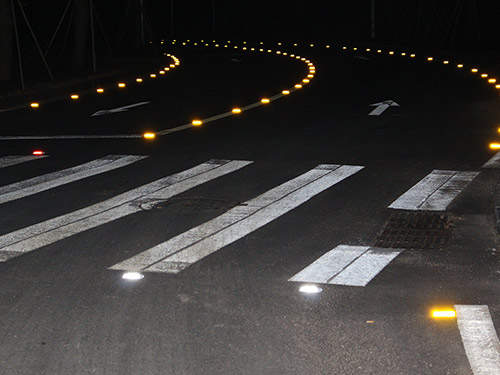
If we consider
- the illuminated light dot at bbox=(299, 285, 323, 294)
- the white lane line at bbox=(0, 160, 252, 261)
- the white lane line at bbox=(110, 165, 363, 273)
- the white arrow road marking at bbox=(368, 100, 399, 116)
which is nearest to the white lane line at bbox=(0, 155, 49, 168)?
the white lane line at bbox=(0, 160, 252, 261)

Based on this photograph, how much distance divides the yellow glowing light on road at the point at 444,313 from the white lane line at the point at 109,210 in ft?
13.0

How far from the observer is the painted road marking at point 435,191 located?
1071 centimetres

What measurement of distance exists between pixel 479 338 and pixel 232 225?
396cm

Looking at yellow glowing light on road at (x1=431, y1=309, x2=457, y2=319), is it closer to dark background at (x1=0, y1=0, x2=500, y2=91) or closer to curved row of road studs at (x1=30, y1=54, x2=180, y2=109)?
curved row of road studs at (x1=30, y1=54, x2=180, y2=109)

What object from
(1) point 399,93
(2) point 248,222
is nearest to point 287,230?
(2) point 248,222

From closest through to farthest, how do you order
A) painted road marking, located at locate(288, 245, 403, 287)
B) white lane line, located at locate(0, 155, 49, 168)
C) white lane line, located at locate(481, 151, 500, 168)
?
painted road marking, located at locate(288, 245, 403, 287) < white lane line, located at locate(481, 151, 500, 168) < white lane line, located at locate(0, 155, 49, 168)

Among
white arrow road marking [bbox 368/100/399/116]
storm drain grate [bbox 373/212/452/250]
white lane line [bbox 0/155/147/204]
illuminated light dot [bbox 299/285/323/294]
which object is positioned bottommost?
white arrow road marking [bbox 368/100/399/116]

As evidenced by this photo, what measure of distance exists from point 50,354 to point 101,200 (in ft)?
16.9

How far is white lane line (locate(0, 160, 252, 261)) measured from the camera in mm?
9148

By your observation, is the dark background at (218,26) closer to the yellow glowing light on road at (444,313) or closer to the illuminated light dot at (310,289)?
the illuminated light dot at (310,289)

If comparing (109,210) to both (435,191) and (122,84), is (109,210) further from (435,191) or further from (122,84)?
(122,84)

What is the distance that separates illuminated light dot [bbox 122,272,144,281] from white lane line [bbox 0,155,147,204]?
3739 millimetres

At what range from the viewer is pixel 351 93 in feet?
78.4

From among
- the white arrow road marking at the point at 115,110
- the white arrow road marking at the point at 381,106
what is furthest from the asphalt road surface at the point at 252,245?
the white arrow road marking at the point at 115,110
